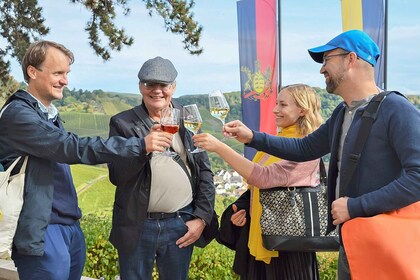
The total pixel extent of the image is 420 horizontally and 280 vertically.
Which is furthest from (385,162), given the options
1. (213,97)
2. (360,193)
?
(213,97)

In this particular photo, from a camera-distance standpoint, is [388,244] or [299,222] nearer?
[388,244]

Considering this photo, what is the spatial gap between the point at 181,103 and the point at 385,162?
121 centimetres

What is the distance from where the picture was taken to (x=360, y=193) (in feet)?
6.44

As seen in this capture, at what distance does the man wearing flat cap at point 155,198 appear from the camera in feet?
8.30

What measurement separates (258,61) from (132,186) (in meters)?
5.60

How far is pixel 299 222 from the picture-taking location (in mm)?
2658

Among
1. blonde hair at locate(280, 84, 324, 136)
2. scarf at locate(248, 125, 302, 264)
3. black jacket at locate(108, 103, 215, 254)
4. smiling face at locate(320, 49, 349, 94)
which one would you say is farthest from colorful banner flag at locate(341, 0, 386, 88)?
smiling face at locate(320, 49, 349, 94)

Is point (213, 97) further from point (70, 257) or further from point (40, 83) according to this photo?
point (70, 257)

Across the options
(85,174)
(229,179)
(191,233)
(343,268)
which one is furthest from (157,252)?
(85,174)

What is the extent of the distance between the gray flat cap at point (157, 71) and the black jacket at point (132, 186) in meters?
0.18

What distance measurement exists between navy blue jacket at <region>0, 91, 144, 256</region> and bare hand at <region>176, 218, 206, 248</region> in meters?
0.65

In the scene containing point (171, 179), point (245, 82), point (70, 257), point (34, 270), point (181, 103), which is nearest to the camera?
point (34, 270)

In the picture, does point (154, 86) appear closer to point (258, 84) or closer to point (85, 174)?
point (258, 84)

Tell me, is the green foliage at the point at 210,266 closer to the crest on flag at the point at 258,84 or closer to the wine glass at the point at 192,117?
the wine glass at the point at 192,117
